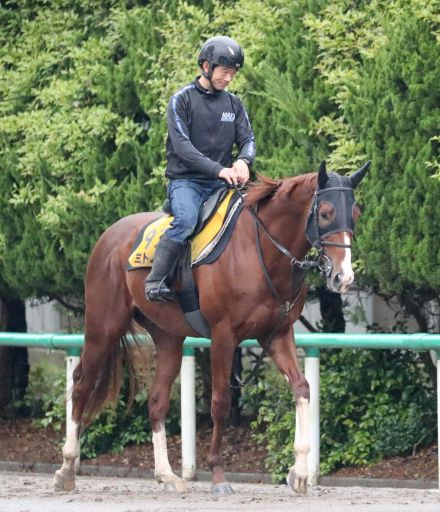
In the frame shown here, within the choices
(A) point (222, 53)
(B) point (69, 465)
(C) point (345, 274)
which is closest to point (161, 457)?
(B) point (69, 465)

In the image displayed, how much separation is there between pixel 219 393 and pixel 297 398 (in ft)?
1.66

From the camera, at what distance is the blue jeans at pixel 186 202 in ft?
27.3

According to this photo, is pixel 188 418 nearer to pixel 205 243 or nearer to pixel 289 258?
pixel 205 243

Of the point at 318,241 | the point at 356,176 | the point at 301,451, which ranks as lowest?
the point at 301,451

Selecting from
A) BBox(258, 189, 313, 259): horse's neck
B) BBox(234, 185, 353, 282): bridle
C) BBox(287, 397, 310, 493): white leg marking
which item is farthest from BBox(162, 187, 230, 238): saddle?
BBox(287, 397, 310, 493): white leg marking

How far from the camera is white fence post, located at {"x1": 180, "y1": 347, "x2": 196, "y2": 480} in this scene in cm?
1014

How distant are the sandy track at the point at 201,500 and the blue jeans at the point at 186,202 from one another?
1.63 meters

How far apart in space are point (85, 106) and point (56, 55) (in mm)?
596

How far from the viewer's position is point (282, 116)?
33.5 ft

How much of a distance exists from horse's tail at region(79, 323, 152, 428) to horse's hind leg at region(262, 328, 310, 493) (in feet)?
5.04

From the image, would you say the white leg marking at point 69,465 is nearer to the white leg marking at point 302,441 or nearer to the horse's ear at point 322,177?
the white leg marking at point 302,441

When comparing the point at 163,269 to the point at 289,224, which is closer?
the point at 289,224

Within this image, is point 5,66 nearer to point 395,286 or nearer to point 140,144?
point 140,144

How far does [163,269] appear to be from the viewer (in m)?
8.42
